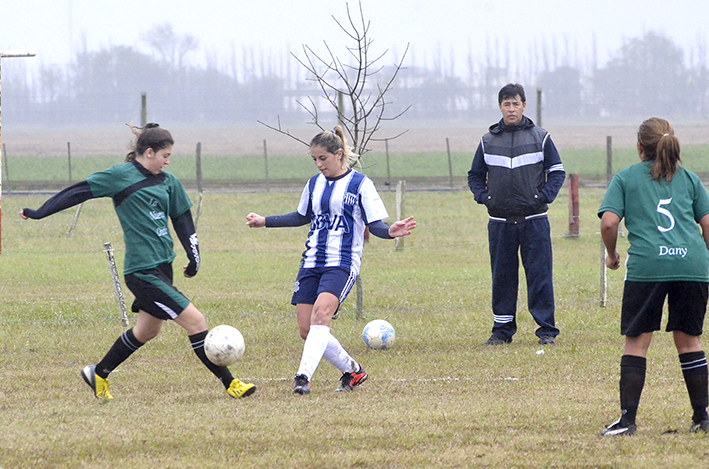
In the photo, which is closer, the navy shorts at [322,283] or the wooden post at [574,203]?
the navy shorts at [322,283]

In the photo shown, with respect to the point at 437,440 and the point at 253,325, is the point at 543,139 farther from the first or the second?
the point at 437,440

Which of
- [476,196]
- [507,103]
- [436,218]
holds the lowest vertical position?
[436,218]

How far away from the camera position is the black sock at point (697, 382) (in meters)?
5.13

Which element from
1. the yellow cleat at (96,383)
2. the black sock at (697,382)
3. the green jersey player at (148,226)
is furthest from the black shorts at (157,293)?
the black sock at (697,382)

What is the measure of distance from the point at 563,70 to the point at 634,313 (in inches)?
2317

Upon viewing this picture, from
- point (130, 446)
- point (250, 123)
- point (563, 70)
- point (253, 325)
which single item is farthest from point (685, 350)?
point (563, 70)

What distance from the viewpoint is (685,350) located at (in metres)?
5.19

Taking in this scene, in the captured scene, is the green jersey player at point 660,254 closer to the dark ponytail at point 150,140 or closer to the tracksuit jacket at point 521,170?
the dark ponytail at point 150,140

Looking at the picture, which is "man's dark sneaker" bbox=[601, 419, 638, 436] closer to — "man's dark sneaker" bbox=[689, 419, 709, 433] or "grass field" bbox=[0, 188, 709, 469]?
"grass field" bbox=[0, 188, 709, 469]

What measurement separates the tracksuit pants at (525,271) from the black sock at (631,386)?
3.12 meters

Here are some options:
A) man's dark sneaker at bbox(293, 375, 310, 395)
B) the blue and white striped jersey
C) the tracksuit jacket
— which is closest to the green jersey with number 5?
the blue and white striped jersey

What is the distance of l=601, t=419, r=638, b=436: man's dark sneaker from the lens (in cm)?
505

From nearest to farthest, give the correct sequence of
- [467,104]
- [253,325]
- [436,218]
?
[253,325], [436,218], [467,104]

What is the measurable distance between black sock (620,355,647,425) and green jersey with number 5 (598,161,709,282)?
0.46 metres
